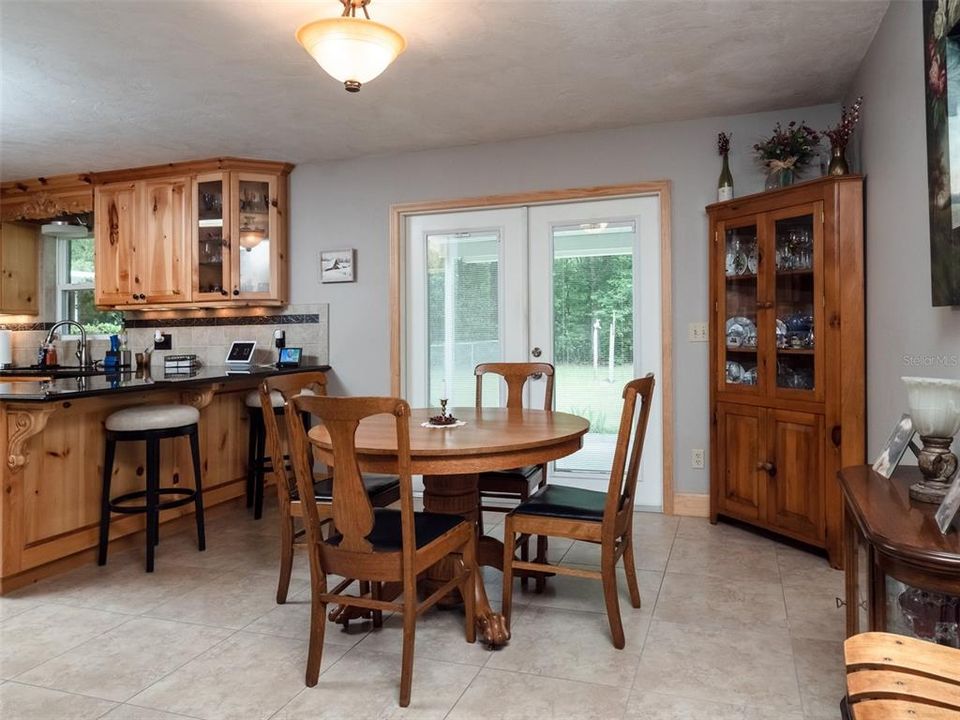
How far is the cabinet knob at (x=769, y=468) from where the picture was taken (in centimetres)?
319

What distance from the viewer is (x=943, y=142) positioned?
1808 millimetres

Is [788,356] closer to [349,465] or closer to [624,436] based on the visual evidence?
[624,436]

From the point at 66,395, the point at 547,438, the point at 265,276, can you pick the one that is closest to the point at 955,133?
the point at 547,438

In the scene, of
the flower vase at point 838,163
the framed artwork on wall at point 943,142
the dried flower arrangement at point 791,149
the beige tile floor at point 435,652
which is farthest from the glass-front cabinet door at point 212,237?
the framed artwork on wall at point 943,142

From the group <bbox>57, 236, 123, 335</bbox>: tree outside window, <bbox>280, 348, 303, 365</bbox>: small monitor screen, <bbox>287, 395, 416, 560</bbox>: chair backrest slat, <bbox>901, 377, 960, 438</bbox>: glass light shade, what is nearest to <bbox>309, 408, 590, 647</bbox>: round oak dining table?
<bbox>287, 395, 416, 560</bbox>: chair backrest slat

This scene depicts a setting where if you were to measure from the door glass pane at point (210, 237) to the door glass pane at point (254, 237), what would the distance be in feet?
0.50

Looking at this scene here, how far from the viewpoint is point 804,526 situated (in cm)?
303

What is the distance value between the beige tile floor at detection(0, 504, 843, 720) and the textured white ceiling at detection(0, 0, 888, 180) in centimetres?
232

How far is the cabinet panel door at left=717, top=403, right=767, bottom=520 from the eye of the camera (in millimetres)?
3289

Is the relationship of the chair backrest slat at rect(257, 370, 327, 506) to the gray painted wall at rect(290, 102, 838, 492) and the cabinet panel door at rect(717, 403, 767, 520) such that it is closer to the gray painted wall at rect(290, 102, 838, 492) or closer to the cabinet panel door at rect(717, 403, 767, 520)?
the gray painted wall at rect(290, 102, 838, 492)

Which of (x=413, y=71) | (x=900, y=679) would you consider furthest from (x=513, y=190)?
(x=900, y=679)

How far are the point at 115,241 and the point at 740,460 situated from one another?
4603 millimetres

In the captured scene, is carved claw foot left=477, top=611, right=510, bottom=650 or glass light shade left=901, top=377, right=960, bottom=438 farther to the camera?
carved claw foot left=477, top=611, right=510, bottom=650

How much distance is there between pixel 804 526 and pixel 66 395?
3330 millimetres
